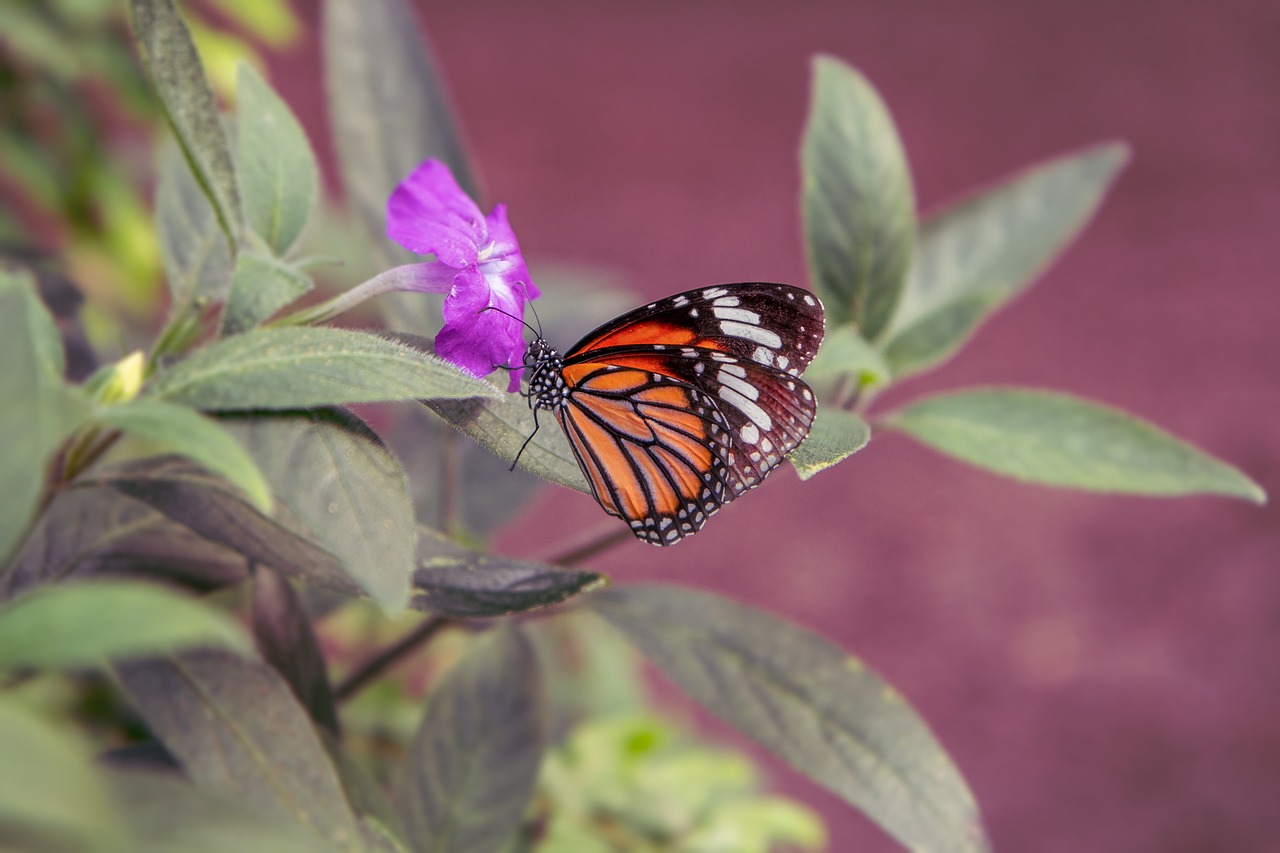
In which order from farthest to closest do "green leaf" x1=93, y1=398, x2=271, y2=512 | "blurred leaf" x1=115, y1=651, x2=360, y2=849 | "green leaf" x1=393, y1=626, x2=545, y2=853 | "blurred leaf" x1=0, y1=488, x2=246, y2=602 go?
"green leaf" x1=393, y1=626, x2=545, y2=853
"blurred leaf" x1=0, y1=488, x2=246, y2=602
"blurred leaf" x1=115, y1=651, x2=360, y2=849
"green leaf" x1=93, y1=398, x2=271, y2=512

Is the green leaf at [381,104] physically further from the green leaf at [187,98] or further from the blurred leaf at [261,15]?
the blurred leaf at [261,15]

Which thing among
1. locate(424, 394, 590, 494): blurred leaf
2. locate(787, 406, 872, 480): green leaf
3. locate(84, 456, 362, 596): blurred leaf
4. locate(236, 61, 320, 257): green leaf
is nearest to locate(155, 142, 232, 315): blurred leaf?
locate(236, 61, 320, 257): green leaf

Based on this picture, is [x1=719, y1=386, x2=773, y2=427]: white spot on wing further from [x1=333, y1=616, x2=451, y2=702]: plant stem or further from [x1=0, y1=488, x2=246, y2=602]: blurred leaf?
[x1=0, y1=488, x2=246, y2=602]: blurred leaf

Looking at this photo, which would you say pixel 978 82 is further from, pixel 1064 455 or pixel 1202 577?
pixel 1064 455

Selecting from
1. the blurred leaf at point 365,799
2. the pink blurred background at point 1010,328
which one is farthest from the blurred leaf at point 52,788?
the pink blurred background at point 1010,328

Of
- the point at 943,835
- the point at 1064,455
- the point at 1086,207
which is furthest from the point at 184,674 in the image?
the point at 1086,207

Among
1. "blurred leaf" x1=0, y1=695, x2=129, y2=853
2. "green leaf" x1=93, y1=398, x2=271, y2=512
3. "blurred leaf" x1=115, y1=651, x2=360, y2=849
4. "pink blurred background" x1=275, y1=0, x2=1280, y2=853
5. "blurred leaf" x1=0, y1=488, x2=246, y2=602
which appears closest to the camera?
"blurred leaf" x1=0, y1=695, x2=129, y2=853
